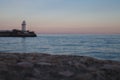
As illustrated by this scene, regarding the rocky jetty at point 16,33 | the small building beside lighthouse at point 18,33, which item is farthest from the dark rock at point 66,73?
the rocky jetty at point 16,33

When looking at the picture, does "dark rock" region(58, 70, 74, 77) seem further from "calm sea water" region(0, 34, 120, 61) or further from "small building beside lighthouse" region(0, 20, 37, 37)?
"small building beside lighthouse" region(0, 20, 37, 37)

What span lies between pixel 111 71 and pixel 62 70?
84 centimetres

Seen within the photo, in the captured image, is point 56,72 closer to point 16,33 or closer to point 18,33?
point 18,33

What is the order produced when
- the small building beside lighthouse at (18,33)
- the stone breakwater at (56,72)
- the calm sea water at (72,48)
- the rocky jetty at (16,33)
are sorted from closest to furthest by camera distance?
the stone breakwater at (56,72) < the calm sea water at (72,48) < the small building beside lighthouse at (18,33) < the rocky jetty at (16,33)

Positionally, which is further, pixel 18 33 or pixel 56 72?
pixel 18 33

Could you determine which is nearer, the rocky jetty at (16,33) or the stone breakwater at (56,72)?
the stone breakwater at (56,72)

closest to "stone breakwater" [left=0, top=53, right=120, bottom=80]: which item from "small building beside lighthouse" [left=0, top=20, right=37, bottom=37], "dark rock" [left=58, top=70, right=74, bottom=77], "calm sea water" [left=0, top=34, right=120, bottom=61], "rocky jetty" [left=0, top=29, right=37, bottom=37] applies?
"dark rock" [left=58, top=70, right=74, bottom=77]

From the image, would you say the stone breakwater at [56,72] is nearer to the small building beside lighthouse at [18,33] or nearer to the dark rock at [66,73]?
the dark rock at [66,73]

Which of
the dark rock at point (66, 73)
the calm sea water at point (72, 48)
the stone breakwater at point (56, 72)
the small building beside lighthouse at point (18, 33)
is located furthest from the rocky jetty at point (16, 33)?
the dark rock at point (66, 73)

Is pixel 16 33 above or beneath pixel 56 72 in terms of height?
beneath

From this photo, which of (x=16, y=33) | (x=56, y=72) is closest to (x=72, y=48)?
(x=56, y=72)

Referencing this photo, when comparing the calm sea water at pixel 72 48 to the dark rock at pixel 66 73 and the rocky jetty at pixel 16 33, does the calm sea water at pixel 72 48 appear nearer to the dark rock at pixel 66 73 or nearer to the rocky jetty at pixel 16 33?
the dark rock at pixel 66 73

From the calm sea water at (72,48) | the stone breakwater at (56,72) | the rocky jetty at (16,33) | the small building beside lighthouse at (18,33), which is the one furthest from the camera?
the rocky jetty at (16,33)

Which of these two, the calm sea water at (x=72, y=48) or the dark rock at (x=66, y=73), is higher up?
the dark rock at (x=66, y=73)
